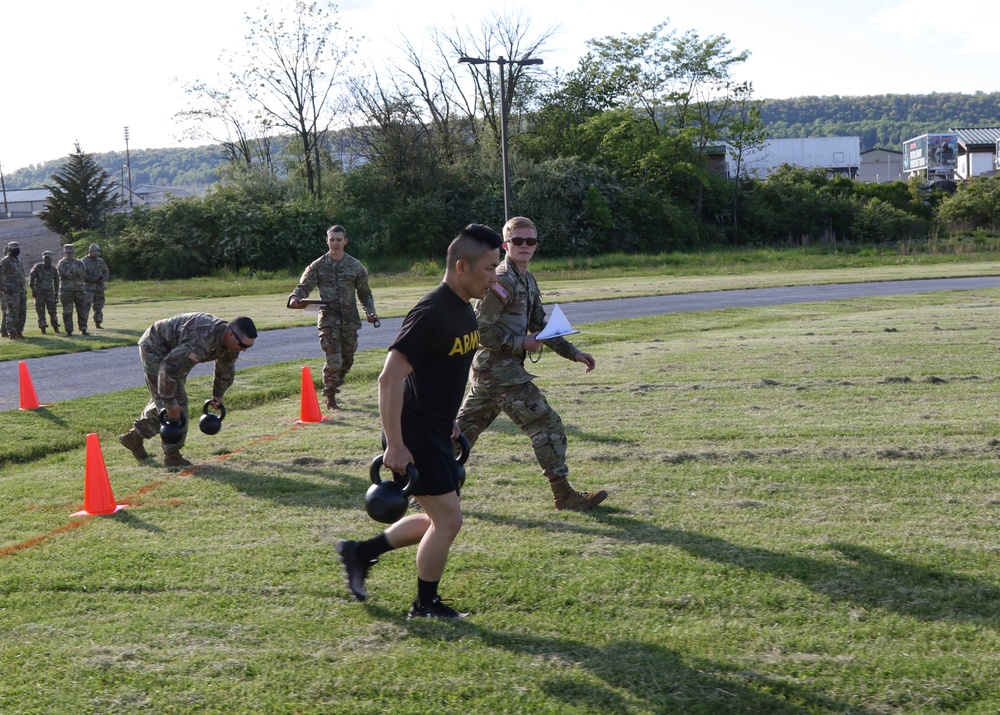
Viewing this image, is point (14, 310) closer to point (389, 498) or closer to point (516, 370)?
point (516, 370)

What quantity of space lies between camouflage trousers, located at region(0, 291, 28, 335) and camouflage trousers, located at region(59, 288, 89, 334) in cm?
86

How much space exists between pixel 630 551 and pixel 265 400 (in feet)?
27.1

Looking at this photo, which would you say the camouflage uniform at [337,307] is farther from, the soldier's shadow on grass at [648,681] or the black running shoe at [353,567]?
the soldier's shadow on grass at [648,681]

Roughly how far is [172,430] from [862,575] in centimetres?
557

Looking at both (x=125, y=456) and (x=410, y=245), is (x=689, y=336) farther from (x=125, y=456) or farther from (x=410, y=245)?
(x=410, y=245)

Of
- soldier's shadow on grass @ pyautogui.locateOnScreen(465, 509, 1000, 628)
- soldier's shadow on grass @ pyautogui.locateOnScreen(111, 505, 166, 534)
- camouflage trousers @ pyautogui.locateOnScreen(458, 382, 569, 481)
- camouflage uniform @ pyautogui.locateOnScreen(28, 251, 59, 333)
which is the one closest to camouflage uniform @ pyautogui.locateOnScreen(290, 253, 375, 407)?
soldier's shadow on grass @ pyautogui.locateOnScreen(111, 505, 166, 534)

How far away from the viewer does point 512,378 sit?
664cm

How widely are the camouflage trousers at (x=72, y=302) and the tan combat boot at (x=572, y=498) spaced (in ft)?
64.3

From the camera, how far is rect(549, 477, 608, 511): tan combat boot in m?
6.80

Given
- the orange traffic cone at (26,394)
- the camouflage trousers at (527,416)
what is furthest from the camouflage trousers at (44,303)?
the camouflage trousers at (527,416)

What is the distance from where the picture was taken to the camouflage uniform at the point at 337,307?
38.1 feet

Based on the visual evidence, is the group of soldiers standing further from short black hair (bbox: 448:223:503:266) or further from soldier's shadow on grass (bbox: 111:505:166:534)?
short black hair (bbox: 448:223:503:266)

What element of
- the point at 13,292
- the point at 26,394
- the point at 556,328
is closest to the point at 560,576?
the point at 556,328

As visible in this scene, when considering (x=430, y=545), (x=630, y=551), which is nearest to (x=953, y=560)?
(x=630, y=551)
